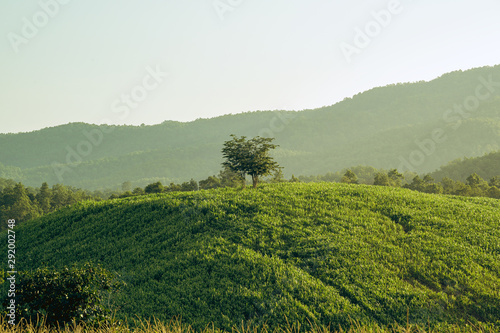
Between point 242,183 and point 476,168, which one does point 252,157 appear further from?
point 476,168

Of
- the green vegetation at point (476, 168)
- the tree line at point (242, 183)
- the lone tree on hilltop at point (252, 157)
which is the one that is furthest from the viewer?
the green vegetation at point (476, 168)

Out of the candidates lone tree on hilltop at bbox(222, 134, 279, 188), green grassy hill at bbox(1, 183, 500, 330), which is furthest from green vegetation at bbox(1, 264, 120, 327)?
lone tree on hilltop at bbox(222, 134, 279, 188)

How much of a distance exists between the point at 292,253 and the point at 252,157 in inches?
655

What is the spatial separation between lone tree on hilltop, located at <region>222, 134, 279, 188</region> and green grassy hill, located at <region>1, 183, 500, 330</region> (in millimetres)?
2778

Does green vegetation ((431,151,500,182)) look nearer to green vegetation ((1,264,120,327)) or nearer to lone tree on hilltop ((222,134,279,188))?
lone tree on hilltop ((222,134,279,188))

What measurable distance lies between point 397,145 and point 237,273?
165 metres

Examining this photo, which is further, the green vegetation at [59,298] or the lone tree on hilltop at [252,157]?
the lone tree on hilltop at [252,157]

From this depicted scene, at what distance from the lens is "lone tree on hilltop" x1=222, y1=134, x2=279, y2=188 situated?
37.0 m

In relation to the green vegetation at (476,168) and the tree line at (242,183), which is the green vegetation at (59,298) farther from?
the green vegetation at (476,168)

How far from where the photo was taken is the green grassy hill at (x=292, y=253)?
58.9ft

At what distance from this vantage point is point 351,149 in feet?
605

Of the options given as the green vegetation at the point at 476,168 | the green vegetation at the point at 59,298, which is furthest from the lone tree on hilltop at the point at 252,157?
the green vegetation at the point at 476,168

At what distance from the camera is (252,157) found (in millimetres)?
37844

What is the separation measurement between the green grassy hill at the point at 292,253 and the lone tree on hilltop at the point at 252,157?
9.11 ft
